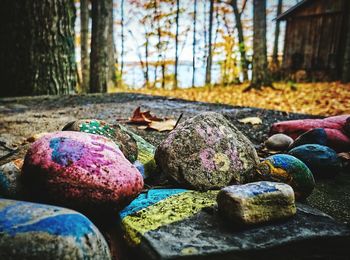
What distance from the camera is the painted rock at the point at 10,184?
1014mm

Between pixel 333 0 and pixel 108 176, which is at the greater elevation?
pixel 333 0

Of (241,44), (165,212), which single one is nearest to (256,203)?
(165,212)

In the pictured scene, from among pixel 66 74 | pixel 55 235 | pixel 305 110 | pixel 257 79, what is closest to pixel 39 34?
pixel 66 74

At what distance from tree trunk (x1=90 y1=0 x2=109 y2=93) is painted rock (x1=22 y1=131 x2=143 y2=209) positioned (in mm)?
4079

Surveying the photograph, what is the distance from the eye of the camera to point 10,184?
40.2 inches

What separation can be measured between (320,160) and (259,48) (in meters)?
7.60

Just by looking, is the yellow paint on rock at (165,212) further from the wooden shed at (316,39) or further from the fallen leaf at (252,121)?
the wooden shed at (316,39)

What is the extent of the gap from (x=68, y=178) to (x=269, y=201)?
619mm

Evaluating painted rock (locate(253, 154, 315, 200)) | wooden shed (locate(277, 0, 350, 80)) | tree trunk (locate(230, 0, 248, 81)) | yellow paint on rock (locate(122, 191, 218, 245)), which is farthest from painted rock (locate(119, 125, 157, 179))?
tree trunk (locate(230, 0, 248, 81))

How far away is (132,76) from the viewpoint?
49.5ft

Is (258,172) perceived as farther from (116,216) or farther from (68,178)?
(68,178)

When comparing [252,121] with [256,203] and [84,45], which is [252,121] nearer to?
→ [256,203]

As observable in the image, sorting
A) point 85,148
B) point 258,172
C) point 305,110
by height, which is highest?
point 85,148

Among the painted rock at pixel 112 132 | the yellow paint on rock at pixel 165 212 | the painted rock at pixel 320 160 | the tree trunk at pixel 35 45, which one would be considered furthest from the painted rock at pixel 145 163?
the tree trunk at pixel 35 45
